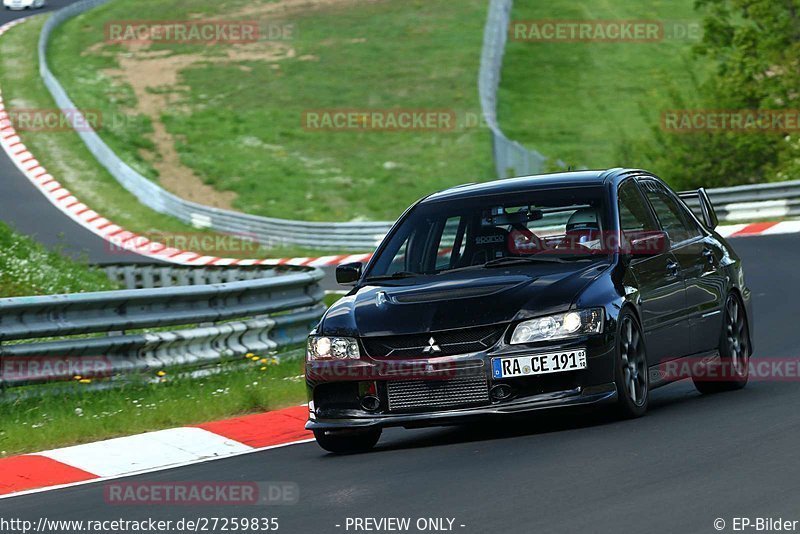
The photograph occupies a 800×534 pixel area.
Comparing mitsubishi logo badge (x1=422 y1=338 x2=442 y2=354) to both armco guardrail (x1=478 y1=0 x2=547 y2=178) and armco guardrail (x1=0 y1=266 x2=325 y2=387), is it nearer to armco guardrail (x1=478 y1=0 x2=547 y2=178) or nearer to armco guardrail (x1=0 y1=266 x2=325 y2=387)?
armco guardrail (x1=0 y1=266 x2=325 y2=387)

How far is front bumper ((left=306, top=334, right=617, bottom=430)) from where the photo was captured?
8.34 meters

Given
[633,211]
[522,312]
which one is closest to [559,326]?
[522,312]

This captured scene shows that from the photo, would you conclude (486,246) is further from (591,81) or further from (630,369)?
(591,81)

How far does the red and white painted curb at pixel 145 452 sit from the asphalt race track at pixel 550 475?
317mm

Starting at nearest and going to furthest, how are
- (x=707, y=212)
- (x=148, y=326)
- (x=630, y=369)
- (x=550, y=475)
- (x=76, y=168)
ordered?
(x=550, y=475) → (x=630, y=369) → (x=707, y=212) → (x=148, y=326) → (x=76, y=168)

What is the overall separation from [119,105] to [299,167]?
9241 mm

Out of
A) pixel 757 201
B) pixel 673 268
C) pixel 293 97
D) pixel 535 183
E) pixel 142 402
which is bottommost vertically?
pixel 293 97

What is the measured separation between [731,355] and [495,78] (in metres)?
40.7

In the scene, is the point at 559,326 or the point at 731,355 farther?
the point at 731,355

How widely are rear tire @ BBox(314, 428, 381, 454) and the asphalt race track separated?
10 centimetres

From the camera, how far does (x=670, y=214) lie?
10422mm

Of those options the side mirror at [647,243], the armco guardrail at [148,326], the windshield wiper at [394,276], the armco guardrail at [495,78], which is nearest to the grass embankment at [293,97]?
the armco guardrail at [495,78]

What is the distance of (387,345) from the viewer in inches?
336

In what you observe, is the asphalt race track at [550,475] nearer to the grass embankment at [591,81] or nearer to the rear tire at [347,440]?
the rear tire at [347,440]
